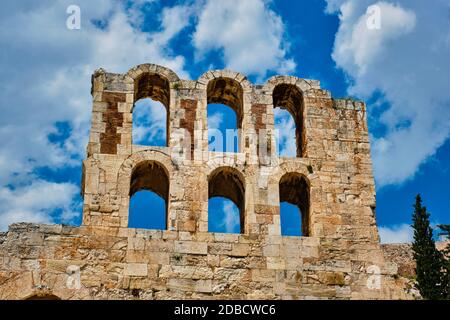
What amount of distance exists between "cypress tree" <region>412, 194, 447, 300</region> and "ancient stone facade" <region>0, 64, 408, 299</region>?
10.5m

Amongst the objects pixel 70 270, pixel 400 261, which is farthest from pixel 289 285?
pixel 400 261

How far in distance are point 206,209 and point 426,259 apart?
47.4ft

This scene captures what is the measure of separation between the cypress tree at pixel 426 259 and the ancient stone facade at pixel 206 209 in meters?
10.5

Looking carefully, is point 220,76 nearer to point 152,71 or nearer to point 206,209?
point 152,71

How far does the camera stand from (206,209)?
14906 millimetres

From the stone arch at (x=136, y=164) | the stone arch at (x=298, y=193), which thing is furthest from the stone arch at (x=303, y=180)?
the stone arch at (x=136, y=164)

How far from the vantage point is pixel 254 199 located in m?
15.1

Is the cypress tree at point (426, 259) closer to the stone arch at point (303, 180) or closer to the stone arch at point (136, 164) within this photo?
the stone arch at point (303, 180)

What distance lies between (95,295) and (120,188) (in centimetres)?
243

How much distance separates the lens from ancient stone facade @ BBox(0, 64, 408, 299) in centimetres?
1401

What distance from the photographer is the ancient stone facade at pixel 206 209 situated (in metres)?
14.0
